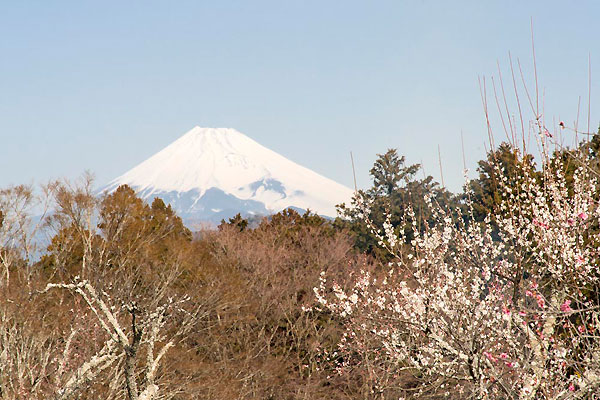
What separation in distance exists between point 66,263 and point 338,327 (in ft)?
34.1

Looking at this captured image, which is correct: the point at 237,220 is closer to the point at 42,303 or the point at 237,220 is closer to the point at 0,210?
the point at 0,210

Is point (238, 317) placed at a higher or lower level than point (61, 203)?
lower

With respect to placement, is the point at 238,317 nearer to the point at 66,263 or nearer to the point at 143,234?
the point at 143,234

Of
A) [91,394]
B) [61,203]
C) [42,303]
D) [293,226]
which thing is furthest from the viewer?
[293,226]

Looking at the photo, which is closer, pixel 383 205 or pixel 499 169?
pixel 499 169

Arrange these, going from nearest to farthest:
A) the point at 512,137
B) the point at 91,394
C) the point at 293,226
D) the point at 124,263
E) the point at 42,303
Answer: the point at 512,137, the point at 91,394, the point at 42,303, the point at 124,263, the point at 293,226

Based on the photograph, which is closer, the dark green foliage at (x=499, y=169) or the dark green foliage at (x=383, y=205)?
the dark green foliage at (x=499, y=169)

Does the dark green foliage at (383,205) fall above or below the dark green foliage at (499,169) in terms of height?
above

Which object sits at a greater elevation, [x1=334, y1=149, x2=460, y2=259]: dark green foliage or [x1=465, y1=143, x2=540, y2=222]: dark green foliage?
[x1=334, y1=149, x2=460, y2=259]: dark green foliage

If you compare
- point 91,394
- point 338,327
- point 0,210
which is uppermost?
point 0,210

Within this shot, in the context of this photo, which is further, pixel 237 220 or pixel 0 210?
pixel 237 220

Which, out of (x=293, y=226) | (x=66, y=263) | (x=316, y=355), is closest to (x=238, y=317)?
(x=316, y=355)

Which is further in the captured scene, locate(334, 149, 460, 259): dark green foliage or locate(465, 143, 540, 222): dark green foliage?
locate(334, 149, 460, 259): dark green foliage

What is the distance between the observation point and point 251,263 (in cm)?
2514
